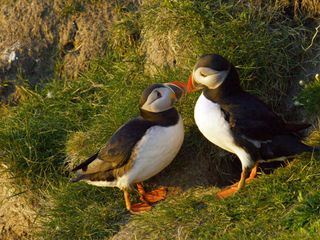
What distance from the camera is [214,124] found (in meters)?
5.40

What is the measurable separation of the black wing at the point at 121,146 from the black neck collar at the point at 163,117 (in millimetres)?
44

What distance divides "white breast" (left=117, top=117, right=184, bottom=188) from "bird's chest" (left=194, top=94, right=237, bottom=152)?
0.24 meters

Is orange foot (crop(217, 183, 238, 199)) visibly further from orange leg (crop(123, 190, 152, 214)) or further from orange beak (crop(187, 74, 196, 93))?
orange beak (crop(187, 74, 196, 93))

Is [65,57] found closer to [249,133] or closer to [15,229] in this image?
[15,229]

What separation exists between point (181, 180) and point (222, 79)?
0.93 m

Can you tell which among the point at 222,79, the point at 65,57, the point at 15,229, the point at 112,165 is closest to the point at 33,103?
the point at 65,57

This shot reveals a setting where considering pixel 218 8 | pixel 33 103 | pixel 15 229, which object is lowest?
pixel 15 229

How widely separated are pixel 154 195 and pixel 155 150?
47cm

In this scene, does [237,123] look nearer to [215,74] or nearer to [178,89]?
[215,74]

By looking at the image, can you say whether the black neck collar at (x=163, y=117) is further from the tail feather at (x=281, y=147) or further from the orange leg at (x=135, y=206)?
the tail feather at (x=281, y=147)

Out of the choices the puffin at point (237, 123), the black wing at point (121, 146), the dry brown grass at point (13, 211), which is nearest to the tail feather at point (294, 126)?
the puffin at point (237, 123)

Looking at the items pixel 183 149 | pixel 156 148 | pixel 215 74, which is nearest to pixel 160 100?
pixel 156 148

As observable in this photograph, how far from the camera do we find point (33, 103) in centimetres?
713

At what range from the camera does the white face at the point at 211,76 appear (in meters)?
5.53
